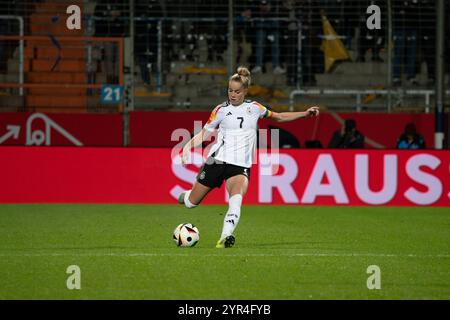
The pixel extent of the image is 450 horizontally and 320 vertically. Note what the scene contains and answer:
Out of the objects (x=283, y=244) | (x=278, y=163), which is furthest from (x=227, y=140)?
(x=278, y=163)

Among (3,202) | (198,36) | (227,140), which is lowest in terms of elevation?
(3,202)

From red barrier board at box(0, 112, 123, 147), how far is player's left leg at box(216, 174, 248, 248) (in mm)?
10125

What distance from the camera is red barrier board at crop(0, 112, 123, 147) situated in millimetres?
22234

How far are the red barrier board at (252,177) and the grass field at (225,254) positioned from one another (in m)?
1.11

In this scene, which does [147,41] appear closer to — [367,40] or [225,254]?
[367,40]

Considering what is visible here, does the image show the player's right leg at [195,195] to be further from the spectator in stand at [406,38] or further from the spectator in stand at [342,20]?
the spectator in stand at [406,38]

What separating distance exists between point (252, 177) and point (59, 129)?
5.08 meters

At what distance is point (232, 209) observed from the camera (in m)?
12.2

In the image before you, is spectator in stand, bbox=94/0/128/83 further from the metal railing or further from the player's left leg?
the player's left leg

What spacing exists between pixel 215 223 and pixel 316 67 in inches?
319

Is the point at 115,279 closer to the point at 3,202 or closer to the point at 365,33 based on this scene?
the point at 3,202

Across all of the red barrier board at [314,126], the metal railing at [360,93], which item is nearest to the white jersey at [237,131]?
the metal railing at [360,93]

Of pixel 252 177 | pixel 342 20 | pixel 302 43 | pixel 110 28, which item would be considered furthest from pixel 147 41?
pixel 252 177

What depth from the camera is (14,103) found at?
22250 mm
